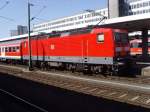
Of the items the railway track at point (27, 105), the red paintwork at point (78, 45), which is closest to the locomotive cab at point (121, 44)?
the red paintwork at point (78, 45)

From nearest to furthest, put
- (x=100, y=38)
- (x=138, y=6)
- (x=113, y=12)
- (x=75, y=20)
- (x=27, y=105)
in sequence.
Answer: (x=27, y=105)
(x=100, y=38)
(x=113, y=12)
(x=138, y=6)
(x=75, y=20)

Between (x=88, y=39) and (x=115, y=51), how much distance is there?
9.88ft

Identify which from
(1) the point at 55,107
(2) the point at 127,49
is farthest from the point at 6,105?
(2) the point at 127,49

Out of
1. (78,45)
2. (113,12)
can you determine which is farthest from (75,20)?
(78,45)

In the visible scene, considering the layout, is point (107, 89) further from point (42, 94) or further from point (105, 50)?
point (105, 50)

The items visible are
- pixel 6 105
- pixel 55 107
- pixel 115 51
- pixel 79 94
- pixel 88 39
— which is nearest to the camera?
pixel 55 107

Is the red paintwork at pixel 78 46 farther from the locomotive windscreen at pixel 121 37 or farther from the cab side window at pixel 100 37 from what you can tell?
the locomotive windscreen at pixel 121 37

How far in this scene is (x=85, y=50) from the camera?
2506cm

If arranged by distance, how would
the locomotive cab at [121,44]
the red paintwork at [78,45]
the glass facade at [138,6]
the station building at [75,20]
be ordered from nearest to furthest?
the locomotive cab at [121,44]
the red paintwork at [78,45]
the glass facade at [138,6]
the station building at [75,20]

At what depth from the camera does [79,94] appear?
1538 cm

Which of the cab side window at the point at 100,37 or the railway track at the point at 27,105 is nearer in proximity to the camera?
the railway track at the point at 27,105

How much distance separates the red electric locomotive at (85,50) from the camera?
22.5 meters

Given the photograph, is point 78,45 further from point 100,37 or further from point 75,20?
point 75,20

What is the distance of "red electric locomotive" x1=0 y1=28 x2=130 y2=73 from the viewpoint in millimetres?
22500
